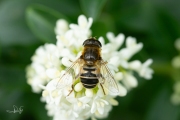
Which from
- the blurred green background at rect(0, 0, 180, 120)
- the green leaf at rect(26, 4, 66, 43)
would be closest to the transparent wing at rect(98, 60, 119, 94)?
the green leaf at rect(26, 4, 66, 43)

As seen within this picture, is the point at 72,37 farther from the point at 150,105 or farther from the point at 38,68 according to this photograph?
the point at 150,105

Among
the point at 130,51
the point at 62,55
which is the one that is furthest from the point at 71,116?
the point at 130,51

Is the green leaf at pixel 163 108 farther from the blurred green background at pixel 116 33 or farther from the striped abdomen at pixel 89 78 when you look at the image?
the striped abdomen at pixel 89 78

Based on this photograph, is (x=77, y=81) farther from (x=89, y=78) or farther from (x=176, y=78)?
(x=176, y=78)

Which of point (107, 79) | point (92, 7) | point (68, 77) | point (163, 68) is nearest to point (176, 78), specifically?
point (163, 68)

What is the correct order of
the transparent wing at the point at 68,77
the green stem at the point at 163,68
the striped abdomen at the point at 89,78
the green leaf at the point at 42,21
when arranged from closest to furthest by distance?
the striped abdomen at the point at 89,78 → the transparent wing at the point at 68,77 → the green leaf at the point at 42,21 → the green stem at the point at 163,68

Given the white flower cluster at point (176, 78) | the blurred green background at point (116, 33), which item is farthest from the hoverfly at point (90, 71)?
the white flower cluster at point (176, 78)
